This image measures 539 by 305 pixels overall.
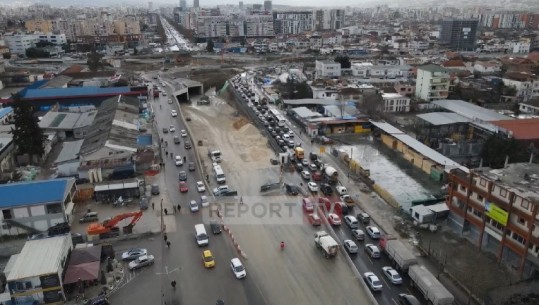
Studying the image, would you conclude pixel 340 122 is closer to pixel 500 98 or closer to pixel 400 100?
pixel 400 100

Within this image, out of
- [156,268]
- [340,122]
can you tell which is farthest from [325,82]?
[156,268]

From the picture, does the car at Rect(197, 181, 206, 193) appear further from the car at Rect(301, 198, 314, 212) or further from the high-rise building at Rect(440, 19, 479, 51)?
the high-rise building at Rect(440, 19, 479, 51)

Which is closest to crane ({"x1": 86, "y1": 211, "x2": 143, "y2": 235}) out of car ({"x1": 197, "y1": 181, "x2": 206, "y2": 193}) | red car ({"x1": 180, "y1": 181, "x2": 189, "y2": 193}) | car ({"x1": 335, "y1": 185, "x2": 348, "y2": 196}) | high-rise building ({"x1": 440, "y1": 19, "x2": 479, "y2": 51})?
red car ({"x1": 180, "y1": 181, "x2": 189, "y2": 193})

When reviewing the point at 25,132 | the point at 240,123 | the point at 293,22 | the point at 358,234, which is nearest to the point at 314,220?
the point at 358,234

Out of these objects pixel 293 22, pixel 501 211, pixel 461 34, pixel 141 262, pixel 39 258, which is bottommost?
pixel 141 262

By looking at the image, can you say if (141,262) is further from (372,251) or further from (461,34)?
(461,34)
